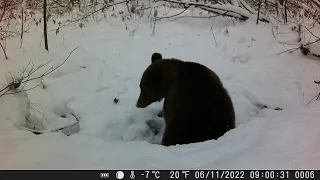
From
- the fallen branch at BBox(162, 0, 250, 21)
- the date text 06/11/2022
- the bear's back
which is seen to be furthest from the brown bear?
the fallen branch at BBox(162, 0, 250, 21)

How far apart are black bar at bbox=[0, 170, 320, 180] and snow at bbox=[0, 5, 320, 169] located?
0.07 meters

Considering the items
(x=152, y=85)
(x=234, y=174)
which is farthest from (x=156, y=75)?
(x=234, y=174)

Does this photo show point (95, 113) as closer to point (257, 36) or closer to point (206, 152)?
point (206, 152)

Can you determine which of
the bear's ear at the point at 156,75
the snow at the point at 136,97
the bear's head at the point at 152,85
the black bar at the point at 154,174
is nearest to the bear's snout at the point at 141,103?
the bear's head at the point at 152,85

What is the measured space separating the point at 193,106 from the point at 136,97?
1.36 metres

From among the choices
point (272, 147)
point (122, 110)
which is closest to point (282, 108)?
point (272, 147)

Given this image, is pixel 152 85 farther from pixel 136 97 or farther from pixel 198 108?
pixel 198 108

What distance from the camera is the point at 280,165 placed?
2564 mm

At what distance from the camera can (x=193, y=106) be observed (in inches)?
139

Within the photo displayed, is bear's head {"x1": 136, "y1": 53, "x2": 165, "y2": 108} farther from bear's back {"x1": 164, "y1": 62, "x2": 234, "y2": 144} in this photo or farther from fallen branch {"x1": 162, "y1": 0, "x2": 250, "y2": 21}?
fallen branch {"x1": 162, "y1": 0, "x2": 250, "y2": 21}

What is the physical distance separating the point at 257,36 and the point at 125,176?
4.28m

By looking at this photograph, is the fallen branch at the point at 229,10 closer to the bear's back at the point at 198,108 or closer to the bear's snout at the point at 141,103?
the bear's snout at the point at 141,103

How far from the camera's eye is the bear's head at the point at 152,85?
4.14 m

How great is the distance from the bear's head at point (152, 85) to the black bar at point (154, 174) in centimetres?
167
